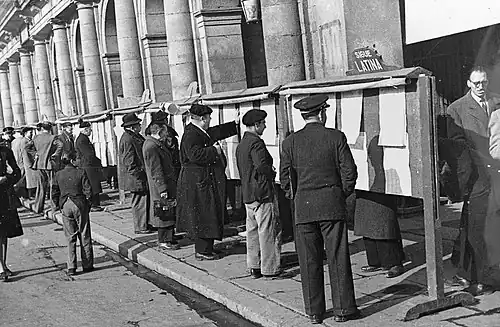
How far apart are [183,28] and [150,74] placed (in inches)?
104

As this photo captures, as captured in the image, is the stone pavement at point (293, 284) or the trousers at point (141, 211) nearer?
the stone pavement at point (293, 284)

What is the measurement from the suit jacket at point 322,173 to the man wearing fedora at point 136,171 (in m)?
5.33

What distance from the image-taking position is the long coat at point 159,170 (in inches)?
363

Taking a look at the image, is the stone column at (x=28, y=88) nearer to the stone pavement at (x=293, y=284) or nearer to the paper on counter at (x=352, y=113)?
the stone pavement at (x=293, y=284)

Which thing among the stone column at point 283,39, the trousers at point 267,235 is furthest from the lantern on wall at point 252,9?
the trousers at point 267,235

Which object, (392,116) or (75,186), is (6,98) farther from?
(392,116)

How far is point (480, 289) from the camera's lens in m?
5.98

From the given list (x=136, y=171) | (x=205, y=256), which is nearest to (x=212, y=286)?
(x=205, y=256)

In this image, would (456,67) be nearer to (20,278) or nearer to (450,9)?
(450,9)

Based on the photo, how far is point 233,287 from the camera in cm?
705

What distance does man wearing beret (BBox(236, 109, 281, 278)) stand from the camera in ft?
23.2

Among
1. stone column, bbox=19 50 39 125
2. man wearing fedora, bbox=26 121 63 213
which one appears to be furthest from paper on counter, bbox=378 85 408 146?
stone column, bbox=19 50 39 125

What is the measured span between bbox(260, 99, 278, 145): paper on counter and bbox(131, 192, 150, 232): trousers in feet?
11.4

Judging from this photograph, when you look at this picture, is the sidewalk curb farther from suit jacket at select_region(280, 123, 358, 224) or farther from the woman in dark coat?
the woman in dark coat
